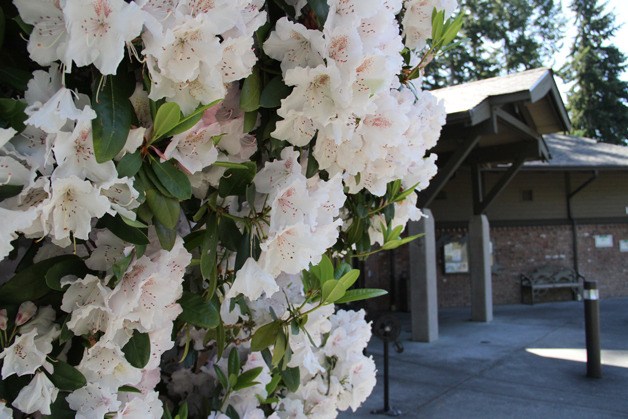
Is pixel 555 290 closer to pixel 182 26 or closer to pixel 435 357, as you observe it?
pixel 435 357

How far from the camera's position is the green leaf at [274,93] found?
111cm

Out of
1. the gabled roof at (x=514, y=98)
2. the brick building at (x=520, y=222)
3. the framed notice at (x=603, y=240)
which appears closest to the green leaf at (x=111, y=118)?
the gabled roof at (x=514, y=98)

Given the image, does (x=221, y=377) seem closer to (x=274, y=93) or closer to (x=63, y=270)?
(x=63, y=270)

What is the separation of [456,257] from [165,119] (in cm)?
1495

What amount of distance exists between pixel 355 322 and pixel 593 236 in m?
16.1

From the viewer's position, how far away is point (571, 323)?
37.4 feet

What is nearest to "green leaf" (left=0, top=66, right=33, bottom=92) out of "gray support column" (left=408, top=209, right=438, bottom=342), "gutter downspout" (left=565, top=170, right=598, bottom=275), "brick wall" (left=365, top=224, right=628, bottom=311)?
"gray support column" (left=408, top=209, right=438, bottom=342)

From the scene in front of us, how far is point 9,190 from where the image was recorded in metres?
0.83

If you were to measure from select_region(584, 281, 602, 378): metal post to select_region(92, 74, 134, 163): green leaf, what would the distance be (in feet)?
22.8

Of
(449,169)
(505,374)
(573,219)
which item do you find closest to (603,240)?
(573,219)

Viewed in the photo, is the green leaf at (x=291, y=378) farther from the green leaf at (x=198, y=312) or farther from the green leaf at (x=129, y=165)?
the green leaf at (x=129, y=165)

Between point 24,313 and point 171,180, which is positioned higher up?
point 171,180

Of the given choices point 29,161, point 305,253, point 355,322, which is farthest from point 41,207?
point 355,322

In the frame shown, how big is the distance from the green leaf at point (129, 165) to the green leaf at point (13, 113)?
0.15 m
